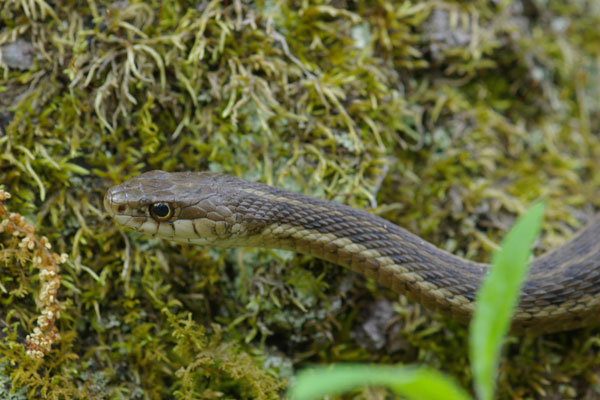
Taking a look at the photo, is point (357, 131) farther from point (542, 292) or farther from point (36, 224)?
point (36, 224)

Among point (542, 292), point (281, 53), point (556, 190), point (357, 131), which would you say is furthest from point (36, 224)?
point (556, 190)

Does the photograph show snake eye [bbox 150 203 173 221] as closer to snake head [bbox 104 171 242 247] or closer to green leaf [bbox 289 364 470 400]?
snake head [bbox 104 171 242 247]

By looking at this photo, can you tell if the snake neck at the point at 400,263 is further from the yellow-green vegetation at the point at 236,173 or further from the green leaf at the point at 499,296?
the green leaf at the point at 499,296

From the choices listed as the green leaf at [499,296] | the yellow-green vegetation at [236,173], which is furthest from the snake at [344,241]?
the green leaf at [499,296]

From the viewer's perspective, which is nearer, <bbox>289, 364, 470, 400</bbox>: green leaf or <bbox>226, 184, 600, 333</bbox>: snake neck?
<bbox>289, 364, 470, 400</bbox>: green leaf

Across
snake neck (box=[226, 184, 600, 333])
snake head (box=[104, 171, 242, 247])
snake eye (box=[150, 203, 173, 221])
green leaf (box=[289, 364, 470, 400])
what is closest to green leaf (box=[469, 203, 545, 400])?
green leaf (box=[289, 364, 470, 400])
